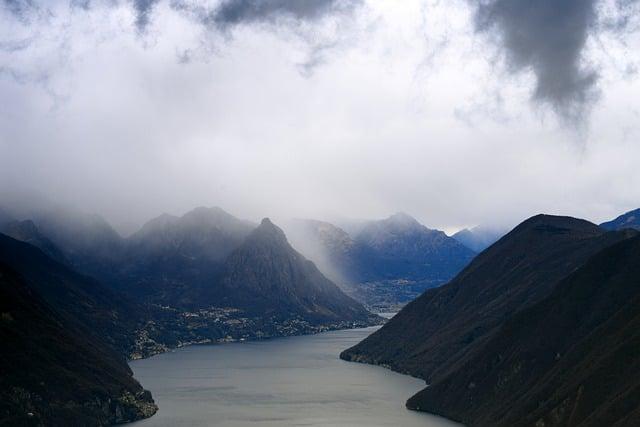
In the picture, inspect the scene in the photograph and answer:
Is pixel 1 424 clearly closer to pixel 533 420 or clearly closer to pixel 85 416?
pixel 85 416

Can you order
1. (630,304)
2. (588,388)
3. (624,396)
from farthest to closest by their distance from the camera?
(630,304), (588,388), (624,396)

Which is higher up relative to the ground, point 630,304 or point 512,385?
point 630,304

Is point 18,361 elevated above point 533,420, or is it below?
above

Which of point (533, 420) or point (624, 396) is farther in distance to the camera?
point (533, 420)

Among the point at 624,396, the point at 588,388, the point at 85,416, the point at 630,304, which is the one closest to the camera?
the point at 624,396

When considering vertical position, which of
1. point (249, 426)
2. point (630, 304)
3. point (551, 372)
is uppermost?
point (630, 304)

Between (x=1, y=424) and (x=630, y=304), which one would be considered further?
(x=630, y=304)

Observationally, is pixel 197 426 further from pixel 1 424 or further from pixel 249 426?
pixel 1 424

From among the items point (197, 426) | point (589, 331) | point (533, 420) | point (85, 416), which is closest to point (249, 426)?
point (197, 426)

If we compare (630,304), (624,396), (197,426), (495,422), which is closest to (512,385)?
(495,422)

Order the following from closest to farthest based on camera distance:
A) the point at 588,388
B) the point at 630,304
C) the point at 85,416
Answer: the point at 588,388, the point at 630,304, the point at 85,416
